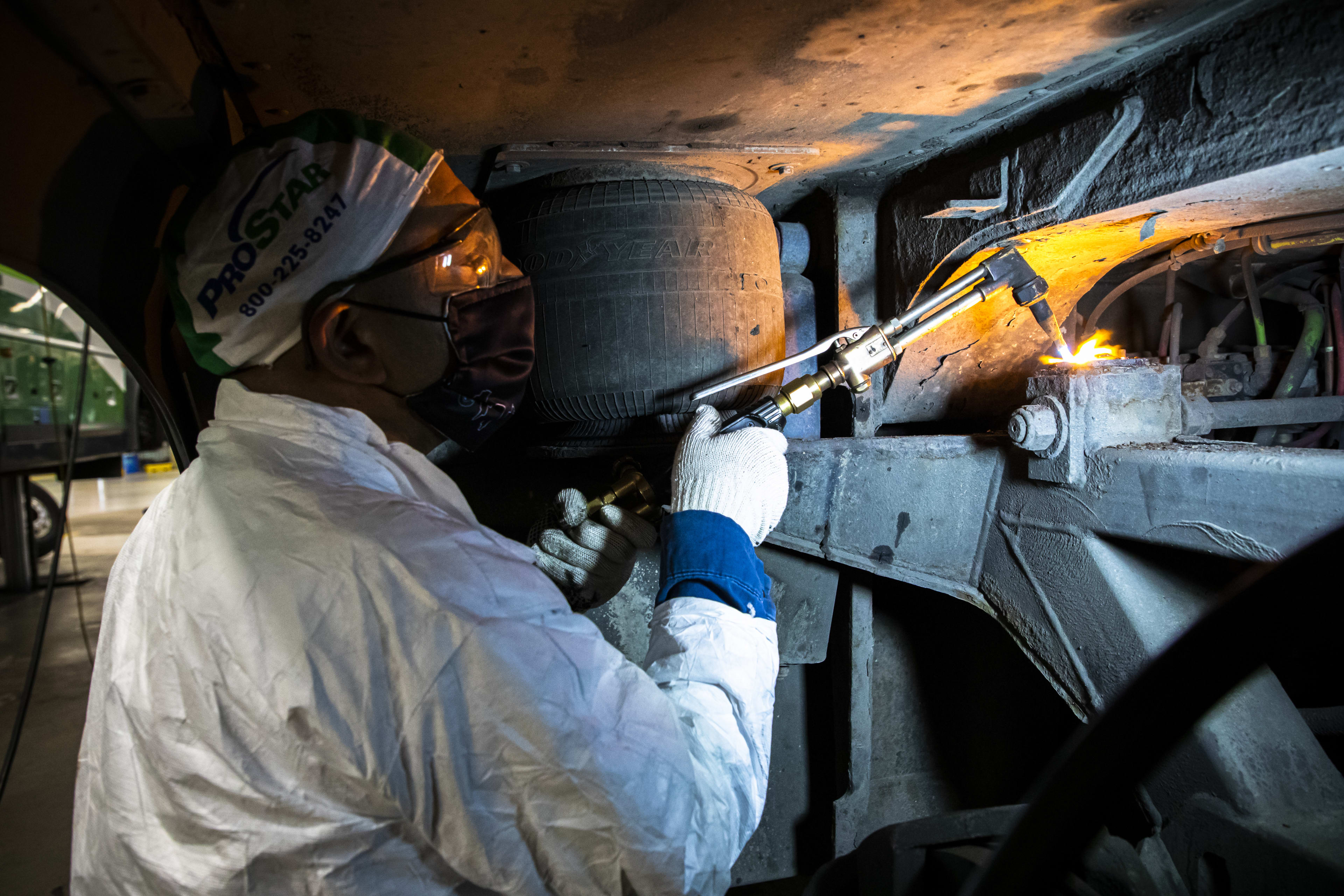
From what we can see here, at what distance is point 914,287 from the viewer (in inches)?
62.2

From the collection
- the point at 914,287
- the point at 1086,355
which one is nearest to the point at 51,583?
the point at 914,287

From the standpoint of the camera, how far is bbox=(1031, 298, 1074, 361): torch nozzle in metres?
1.48

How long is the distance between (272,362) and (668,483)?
0.78 metres

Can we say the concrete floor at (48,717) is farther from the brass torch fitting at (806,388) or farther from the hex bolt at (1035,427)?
the hex bolt at (1035,427)

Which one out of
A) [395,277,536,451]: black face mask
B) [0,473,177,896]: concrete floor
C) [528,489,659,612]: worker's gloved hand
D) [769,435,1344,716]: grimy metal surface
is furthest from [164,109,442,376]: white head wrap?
[0,473,177,896]: concrete floor

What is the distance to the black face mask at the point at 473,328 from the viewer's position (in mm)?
908

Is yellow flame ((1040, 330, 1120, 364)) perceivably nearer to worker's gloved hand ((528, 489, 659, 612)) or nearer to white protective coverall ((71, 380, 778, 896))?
worker's gloved hand ((528, 489, 659, 612))

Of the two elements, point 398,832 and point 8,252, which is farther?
point 8,252

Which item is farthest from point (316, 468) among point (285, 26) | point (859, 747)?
point (859, 747)

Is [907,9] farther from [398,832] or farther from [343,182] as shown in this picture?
[398,832]

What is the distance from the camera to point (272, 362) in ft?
2.78

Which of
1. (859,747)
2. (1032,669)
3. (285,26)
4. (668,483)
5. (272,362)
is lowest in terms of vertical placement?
(859,747)

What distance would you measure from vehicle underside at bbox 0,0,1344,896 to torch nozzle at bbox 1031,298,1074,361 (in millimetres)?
16

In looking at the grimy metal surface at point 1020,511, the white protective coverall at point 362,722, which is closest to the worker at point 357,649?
the white protective coverall at point 362,722
